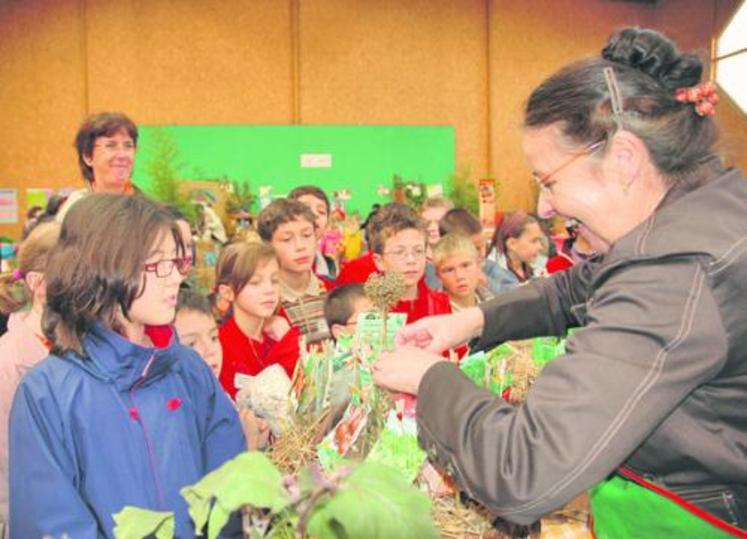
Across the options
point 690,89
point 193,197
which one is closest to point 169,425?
point 690,89

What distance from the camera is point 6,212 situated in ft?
27.6

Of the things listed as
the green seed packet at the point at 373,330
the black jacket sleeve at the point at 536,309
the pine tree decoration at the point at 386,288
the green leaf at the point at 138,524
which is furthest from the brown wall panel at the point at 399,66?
the green leaf at the point at 138,524

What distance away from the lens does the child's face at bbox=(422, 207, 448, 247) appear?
17.0 feet

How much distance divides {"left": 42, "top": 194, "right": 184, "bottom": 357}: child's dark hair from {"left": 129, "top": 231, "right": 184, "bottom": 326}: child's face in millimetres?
13

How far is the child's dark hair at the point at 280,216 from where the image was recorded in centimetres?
363

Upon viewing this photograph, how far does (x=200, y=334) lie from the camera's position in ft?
8.34

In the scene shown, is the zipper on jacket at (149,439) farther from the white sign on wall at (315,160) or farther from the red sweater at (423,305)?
the white sign on wall at (315,160)

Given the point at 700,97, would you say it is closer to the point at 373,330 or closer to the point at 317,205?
the point at 373,330

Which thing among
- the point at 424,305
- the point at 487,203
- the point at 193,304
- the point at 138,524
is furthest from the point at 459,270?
the point at 487,203

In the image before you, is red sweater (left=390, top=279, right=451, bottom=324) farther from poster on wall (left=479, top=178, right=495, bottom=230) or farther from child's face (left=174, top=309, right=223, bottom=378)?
poster on wall (left=479, top=178, right=495, bottom=230)

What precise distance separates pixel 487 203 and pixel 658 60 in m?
6.84

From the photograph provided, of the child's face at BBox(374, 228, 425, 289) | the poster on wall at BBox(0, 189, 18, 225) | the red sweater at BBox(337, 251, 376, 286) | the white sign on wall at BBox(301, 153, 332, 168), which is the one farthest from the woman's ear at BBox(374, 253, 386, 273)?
the poster on wall at BBox(0, 189, 18, 225)

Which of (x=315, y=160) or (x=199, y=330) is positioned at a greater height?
(x=315, y=160)

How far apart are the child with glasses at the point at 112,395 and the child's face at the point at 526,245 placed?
3.54 meters
